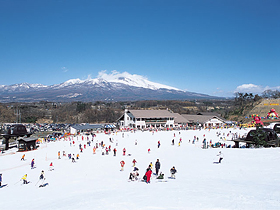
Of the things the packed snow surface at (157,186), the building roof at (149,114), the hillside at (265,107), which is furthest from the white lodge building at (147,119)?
the hillside at (265,107)

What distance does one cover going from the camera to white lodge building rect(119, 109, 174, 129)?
51.6 meters

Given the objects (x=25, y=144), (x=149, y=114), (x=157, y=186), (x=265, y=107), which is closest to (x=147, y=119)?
(x=149, y=114)

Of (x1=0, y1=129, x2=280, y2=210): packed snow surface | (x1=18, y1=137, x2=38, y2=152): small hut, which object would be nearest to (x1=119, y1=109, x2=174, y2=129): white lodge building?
(x1=18, y1=137, x2=38, y2=152): small hut

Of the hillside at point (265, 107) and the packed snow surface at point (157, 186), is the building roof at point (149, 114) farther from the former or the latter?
the hillside at point (265, 107)

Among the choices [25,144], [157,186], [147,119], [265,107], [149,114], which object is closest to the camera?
[157,186]

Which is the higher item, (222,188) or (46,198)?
(222,188)

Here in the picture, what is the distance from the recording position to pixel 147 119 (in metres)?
52.1

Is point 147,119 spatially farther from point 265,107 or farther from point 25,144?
point 265,107

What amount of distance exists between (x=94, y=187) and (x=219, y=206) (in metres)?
7.17

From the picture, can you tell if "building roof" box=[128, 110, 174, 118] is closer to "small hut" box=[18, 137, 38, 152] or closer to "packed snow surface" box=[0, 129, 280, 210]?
"small hut" box=[18, 137, 38, 152]

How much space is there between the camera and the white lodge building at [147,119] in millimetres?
51562

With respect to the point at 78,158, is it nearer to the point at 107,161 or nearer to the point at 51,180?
the point at 107,161

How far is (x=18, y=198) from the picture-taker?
1191cm

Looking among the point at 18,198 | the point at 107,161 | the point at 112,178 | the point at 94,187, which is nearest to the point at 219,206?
the point at 94,187
